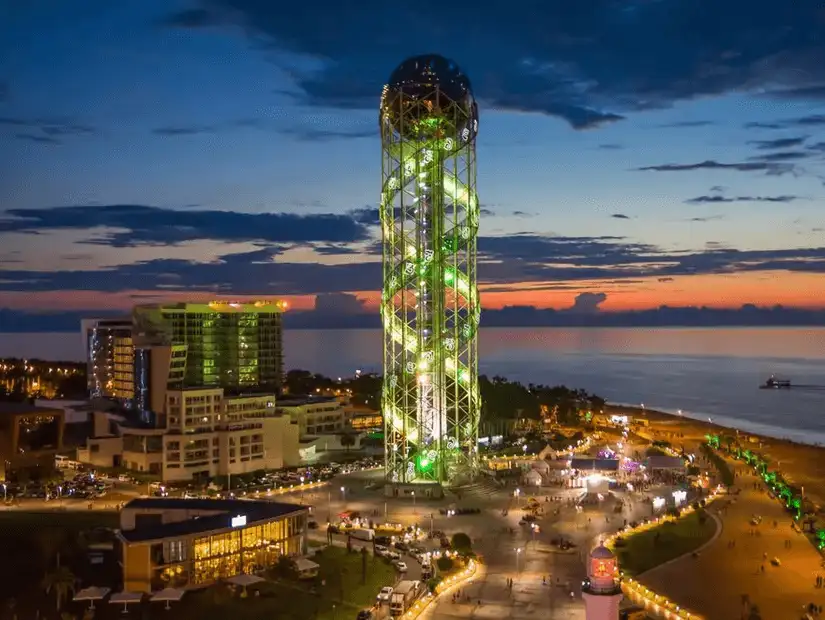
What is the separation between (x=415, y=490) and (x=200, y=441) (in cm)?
1313

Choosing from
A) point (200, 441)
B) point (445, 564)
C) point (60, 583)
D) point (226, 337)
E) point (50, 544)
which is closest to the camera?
point (60, 583)

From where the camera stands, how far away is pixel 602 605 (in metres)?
15.9

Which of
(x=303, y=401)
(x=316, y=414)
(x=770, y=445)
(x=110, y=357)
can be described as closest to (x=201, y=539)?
(x=316, y=414)

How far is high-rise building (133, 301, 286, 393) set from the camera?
71.9 m

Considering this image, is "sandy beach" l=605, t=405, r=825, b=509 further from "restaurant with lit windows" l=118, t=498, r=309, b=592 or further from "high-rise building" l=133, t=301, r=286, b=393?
"high-rise building" l=133, t=301, r=286, b=393

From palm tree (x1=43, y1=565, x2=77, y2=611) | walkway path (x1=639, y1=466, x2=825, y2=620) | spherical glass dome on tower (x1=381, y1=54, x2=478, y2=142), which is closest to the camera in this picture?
palm tree (x1=43, y1=565, x2=77, y2=611)

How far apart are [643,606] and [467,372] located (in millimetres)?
20487

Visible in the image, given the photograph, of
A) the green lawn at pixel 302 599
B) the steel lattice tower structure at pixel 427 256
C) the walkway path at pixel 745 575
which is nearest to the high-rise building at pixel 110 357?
the steel lattice tower structure at pixel 427 256

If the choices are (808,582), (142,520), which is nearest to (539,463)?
(808,582)

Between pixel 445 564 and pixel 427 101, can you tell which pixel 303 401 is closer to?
pixel 427 101

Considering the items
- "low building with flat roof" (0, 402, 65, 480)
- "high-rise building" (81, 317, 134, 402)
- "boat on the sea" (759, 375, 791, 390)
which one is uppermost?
"high-rise building" (81, 317, 134, 402)

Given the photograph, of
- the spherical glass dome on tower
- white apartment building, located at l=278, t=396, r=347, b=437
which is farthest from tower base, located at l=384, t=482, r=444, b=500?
white apartment building, located at l=278, t=396, r=347, b=437

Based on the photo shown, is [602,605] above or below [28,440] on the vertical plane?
above

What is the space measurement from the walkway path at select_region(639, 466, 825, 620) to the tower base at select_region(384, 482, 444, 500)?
12.5 m
